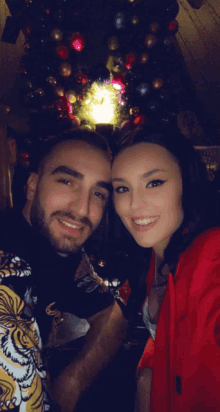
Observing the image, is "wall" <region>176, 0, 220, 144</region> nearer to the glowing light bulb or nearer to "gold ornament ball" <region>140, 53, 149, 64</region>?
"gold ornament ball" <region>140, 53, 149, 64</region>

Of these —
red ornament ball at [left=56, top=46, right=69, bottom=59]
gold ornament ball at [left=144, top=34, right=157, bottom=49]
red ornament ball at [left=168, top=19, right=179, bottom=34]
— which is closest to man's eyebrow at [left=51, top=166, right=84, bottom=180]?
red ornament ball at [left=56, top=46, right=69, bottom=59]

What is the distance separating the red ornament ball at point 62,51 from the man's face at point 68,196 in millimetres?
1512

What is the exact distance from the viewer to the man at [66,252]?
1158mm

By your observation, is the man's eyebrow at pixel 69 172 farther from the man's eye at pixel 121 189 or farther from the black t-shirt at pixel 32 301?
the black t-shirt at pixel 32 301

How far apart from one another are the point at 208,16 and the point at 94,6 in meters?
1.38

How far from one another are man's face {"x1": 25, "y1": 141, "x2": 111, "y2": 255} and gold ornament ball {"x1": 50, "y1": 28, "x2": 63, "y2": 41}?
5.31 ft

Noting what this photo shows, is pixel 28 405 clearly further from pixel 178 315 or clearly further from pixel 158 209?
pixel 158 209

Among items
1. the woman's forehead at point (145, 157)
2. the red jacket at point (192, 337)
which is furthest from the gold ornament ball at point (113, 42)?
the red jacket at point (192, 337)

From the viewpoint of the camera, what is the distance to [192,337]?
73 cm

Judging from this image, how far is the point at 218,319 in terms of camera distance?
709 millimetres

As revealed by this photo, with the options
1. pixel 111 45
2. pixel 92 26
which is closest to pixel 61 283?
pixel 111 45

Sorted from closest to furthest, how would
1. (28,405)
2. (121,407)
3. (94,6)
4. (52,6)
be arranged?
(28,405), (121,407), (52,6), (94,6)

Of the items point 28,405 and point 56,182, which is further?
point 56,182

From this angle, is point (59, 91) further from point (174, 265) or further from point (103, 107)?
point (174, 265)
